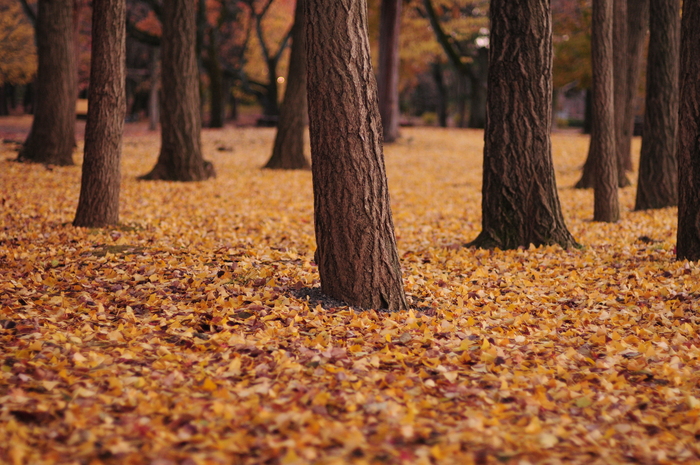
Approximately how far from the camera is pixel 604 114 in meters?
A: 9.09

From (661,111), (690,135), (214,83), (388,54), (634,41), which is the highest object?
(388,54)

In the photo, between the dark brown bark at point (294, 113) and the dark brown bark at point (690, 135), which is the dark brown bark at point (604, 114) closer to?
the dark brown bark at point (690, 135)

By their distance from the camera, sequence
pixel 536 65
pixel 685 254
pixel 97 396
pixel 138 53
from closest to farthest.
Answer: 1. pixel 97 396
2. pixel 685 254
3. pixel 536 65
4. pixel 138 53

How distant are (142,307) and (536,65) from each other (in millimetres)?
4945

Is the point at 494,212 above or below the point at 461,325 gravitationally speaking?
above

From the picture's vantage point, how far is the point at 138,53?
3491cm

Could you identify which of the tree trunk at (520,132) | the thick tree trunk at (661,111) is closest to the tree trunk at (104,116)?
the tree trunk at (520,132)

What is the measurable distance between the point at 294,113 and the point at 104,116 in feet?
27.5

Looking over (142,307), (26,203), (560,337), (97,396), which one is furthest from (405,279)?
(26,203)

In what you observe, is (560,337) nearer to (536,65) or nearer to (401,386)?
(401,386)

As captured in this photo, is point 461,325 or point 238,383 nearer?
point 238,383

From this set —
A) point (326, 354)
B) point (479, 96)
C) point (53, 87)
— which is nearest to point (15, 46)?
point (53, 87)

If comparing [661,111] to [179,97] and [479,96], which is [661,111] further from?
[479,96]

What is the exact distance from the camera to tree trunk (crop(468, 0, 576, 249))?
7266 mm
